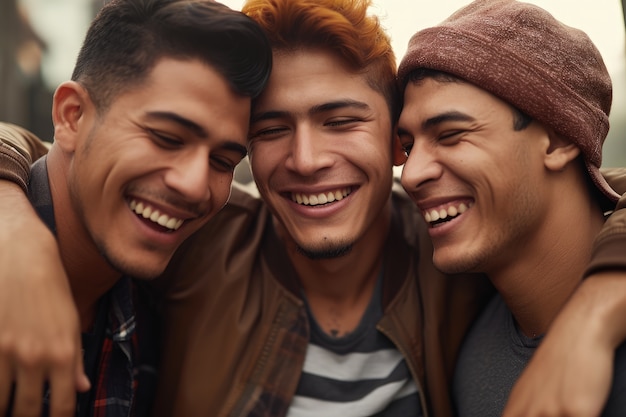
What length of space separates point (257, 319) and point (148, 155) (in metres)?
0.81

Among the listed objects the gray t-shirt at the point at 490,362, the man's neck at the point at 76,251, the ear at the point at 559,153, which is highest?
the ear at the point at 559,153

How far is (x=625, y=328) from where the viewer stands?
1517mm

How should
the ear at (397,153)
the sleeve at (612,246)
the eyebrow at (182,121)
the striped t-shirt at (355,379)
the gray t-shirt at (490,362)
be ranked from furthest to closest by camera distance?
the ear at (397,153) < the striped t-shirt at (355,379) < the gray t-shirt at (490,362) < the eyebrow at (182,121) < the sleeve at (612,246)

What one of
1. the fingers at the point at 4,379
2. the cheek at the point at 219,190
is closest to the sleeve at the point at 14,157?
the cheek at the point at 219,190

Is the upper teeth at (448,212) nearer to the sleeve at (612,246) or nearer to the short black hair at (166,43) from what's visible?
the sleeve at (612,246)

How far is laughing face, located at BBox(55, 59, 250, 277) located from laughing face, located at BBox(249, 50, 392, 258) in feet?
0.87

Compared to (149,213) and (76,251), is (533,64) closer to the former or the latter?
(149,213)

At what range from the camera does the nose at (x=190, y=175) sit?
5.99 ft

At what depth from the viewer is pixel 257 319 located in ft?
7.47

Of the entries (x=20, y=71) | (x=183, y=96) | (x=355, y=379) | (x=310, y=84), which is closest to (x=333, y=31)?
(x=310, y=84)

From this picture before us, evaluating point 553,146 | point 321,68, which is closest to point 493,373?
point 553,146

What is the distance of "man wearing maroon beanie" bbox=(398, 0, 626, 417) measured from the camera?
197 cm

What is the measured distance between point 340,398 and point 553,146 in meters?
1.18

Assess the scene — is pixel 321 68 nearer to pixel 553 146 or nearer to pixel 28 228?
pixel 553 146
